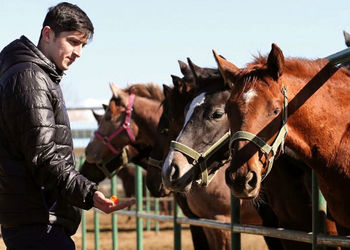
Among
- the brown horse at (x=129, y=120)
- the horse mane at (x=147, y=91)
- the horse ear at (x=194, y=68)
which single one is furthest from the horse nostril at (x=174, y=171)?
the horse mane at (x=147, y=91)

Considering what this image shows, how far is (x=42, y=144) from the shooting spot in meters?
2.65

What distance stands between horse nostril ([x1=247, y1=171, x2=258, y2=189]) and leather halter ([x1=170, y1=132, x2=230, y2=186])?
1.24 metres

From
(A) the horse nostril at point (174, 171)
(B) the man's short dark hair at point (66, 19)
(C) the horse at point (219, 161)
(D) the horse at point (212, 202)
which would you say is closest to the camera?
(B) the man's short dark hair at point (66, 19)

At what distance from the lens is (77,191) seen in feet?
8.73

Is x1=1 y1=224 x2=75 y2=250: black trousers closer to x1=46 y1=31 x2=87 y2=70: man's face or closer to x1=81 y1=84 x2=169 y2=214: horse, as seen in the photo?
x1=46 y1=31 x2=87 y2=70: man's face

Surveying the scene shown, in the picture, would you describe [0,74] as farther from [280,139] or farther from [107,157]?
[107,157]

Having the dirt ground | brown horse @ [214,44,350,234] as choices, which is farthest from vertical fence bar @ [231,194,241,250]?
the dirt ground

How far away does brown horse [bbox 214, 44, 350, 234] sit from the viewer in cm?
294

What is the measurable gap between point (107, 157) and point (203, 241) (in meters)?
2.04

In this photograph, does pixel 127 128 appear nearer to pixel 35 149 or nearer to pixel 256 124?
pixel 256 124

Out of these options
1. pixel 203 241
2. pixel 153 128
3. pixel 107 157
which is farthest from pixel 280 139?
pixel 107 157

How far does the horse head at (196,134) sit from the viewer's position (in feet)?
13.5

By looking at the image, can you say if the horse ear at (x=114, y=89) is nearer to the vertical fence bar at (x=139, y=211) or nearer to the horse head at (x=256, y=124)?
the vertical fence bar at (x=139, y=211)

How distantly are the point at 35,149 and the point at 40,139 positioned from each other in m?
0.05
